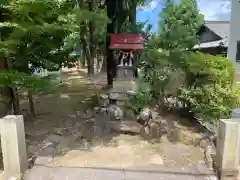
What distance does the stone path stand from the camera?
13.7 feet

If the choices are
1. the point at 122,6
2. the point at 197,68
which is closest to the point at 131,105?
the point at 197,68

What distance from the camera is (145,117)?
6676 mm

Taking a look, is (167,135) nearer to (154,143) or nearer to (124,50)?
(154,143)

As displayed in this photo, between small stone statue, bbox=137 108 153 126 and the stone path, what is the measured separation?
7.61 feet

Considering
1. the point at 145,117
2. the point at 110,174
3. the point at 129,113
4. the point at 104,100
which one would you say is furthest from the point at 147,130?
the point at 110,174

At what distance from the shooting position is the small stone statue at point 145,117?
6.65 m

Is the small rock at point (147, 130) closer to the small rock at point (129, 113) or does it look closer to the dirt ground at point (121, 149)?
the dirt ground at point (121, 149)

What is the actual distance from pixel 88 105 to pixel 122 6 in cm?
381

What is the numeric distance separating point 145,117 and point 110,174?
263cm

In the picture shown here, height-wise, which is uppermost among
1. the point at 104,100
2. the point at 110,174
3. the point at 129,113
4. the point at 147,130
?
the point at 104,100

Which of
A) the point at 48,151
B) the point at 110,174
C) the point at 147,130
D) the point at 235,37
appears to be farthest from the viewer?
the point at 235,37

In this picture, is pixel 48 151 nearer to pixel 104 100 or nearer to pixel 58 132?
pixel 58 132

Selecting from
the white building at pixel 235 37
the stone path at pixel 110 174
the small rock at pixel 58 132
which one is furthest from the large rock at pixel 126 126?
the white building at pixel 235 37

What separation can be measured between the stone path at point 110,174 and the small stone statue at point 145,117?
2.32 metres
